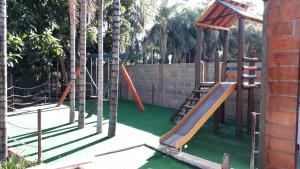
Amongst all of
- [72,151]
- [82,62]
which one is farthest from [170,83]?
[72,151]

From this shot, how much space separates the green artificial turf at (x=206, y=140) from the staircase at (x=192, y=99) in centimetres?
56

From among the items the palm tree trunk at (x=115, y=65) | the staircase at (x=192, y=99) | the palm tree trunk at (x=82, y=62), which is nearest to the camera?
the palm tree trunk at (x=115, y=65)

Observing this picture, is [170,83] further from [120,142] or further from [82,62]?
[120,142]

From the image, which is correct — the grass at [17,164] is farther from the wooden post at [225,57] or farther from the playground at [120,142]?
the wooden post at [225,57]

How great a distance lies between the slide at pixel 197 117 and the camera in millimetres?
5389

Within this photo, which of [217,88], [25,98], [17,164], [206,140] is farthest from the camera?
[25,98]

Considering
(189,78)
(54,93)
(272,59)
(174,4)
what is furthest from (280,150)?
(174,4)

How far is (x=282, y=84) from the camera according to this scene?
1373 mm

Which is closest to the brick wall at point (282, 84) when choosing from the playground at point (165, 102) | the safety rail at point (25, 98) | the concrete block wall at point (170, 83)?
the playground at point (165, 102)

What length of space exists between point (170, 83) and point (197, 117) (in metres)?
5.51

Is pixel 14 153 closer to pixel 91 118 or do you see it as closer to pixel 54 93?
pixel 91 118

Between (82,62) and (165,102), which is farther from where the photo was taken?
(165,102)

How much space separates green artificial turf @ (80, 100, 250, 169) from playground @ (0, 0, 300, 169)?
0.02m

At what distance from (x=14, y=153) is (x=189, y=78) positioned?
675 centimetres
